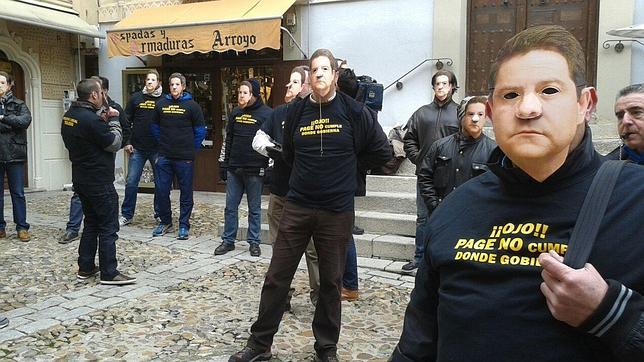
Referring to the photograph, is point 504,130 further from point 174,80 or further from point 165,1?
point 165,1

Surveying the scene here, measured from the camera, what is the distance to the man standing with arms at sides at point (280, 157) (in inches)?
179

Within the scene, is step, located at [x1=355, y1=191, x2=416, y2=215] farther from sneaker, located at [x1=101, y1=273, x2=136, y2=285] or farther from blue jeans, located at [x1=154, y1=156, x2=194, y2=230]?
sneaker, located at [x1=101, y1=273, x2=136, y2=285]

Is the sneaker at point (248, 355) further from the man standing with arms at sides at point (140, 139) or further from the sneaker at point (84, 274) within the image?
the man standing with arms at sides at point (140, 139)

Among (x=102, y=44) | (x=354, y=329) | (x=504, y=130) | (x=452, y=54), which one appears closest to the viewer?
(x=504, y=130)

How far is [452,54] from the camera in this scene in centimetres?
895

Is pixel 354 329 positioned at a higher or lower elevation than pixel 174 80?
lower

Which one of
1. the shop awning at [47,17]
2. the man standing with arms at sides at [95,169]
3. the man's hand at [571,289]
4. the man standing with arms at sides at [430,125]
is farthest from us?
the shop awning at [47,17]

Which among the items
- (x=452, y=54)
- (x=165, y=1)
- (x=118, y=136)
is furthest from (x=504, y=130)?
(x=165, y=1)

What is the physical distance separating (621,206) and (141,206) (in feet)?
31.1

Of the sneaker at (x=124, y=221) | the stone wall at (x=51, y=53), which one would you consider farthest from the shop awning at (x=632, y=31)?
the stone wall at (x=51, y=53)

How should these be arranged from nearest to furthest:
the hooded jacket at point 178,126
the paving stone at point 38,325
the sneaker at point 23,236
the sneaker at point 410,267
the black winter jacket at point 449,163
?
the paving stone at point 38,325 < the black winter jacket at point 449,163 < the sneaker at point 410,267 < the sneaker at point 23,236 < the hooded jacket at point 178,126

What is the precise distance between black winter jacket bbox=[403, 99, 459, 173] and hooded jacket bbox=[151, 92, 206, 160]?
2.96 meters

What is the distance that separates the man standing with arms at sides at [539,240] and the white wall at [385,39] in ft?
26.2

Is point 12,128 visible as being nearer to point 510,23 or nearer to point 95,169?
point 95,169
